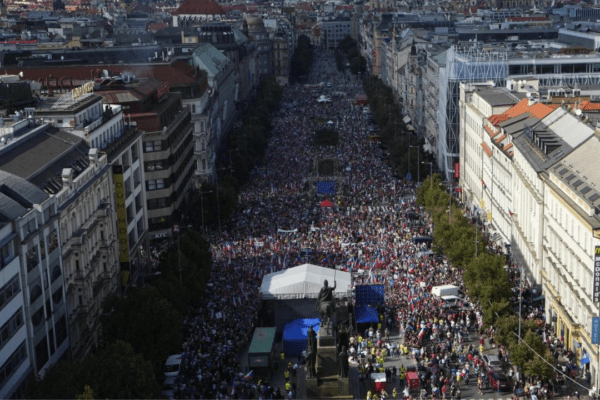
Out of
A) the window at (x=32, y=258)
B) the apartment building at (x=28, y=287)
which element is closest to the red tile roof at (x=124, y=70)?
the apartment building at (x=28, y=287)

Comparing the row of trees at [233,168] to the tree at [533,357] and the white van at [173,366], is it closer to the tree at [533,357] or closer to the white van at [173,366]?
the white van at [173,366]

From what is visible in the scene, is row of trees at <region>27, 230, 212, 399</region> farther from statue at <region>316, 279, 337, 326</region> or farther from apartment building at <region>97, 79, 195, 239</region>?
apartment building at <region>97, 79, 195, 239</region>

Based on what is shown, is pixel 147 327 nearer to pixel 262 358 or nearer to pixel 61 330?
pixel 61 330

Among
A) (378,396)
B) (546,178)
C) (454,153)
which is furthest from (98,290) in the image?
(454,153)

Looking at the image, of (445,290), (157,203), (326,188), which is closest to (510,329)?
(445,290)

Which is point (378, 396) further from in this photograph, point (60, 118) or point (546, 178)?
point (60, 118)

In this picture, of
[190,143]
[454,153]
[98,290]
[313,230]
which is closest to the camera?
[98,290]
